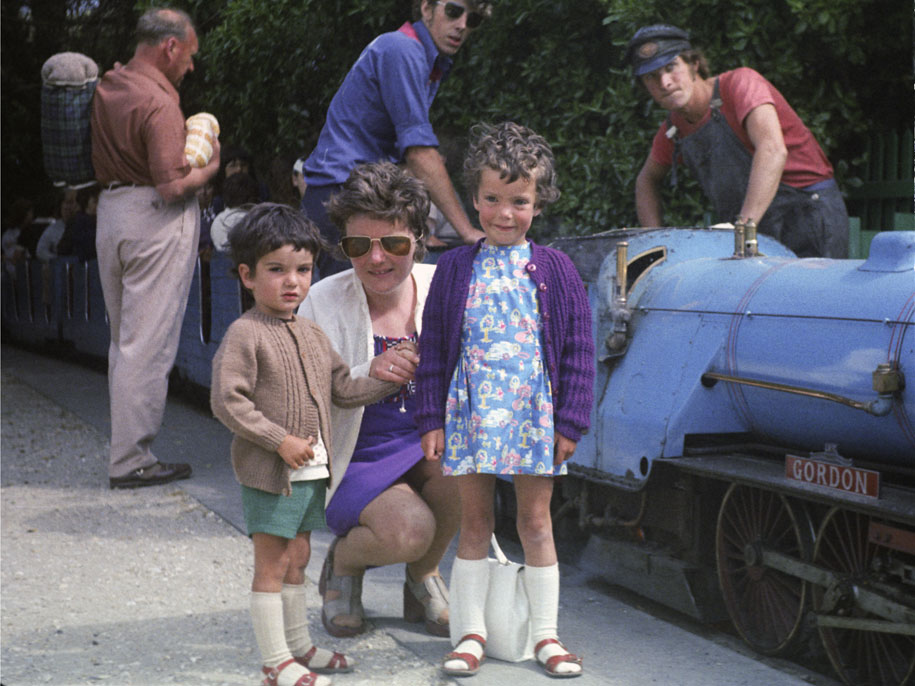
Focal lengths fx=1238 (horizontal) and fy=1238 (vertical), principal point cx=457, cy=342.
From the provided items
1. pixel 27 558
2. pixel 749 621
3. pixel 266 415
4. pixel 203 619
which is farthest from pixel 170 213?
pixel 749 621

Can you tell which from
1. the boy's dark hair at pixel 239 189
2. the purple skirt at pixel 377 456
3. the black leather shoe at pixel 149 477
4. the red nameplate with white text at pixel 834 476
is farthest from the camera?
the boy's dark hair at pixel 239 189

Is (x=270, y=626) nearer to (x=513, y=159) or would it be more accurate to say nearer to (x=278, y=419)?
(x=278, y=419)

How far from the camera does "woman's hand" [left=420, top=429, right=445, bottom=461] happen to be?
3645 millimetres

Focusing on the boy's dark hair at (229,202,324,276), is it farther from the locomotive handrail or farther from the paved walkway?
the locomotive handrail

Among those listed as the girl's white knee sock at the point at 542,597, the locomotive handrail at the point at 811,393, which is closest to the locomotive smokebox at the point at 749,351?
the locomotive handrail at the point at 811,393

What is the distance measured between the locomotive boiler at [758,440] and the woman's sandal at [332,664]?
126 cm

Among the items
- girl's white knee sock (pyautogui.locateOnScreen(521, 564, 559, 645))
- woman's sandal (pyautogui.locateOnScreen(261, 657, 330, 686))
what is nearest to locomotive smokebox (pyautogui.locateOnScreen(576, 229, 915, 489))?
girl's white knee sock (pyautogui.locateOnScreen(521, 564, 559, 645))

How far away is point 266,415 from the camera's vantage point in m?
3.49

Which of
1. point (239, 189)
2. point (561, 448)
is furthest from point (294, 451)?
point (239, 189)

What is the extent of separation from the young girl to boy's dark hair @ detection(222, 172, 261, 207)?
508 centimetres

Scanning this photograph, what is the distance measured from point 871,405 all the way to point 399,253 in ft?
4.93

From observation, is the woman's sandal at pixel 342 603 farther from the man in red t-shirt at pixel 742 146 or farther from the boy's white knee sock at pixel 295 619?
the man in red t-shirt at pixel 742 146

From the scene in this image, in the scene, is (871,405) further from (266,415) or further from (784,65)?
(784,65)

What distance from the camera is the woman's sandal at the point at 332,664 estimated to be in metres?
3.66
